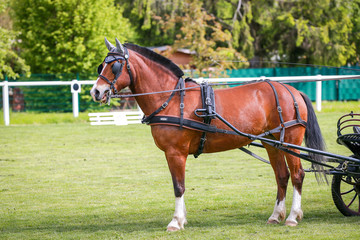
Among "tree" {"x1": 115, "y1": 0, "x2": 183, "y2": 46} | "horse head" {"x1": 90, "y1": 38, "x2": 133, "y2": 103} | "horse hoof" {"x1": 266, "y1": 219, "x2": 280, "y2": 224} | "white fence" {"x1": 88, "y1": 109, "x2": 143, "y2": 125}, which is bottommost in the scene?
"white fence" {"x1": 88, "y1": 109, "x2": 143, "y2": 125}

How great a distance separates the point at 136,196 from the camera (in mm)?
8172

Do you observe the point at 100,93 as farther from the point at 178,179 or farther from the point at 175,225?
the point at 175,225

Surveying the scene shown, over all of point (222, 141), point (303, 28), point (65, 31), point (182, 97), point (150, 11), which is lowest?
→ point (222, 141)

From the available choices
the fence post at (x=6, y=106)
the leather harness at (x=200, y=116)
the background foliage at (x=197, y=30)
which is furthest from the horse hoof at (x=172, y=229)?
the background foliage at (x=197, y=30)

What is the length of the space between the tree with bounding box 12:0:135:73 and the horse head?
780 inches

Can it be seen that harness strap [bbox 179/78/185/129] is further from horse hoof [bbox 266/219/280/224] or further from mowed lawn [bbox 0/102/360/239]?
horse hoof [bbox 266/219/280/224]

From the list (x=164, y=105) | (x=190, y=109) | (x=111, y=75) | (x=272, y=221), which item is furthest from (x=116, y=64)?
(x=272, y=221)

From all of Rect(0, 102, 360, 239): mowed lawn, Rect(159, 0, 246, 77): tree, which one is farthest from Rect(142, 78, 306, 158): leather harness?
Rect(159, 0, 246, 77): tree

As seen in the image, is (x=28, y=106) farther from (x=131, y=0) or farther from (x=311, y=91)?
(x=311, y=91)

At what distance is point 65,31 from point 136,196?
749 inches

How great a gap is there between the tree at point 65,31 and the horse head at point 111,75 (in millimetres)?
19822

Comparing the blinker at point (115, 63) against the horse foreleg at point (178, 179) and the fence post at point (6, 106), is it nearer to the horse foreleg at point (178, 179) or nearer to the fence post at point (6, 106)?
the horse foreleg at point (178, 179)

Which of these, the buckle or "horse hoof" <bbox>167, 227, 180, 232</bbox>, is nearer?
"horse hoof" <bbox>167, 227, 180, 232</bbox>

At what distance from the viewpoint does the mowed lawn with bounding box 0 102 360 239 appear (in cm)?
605
